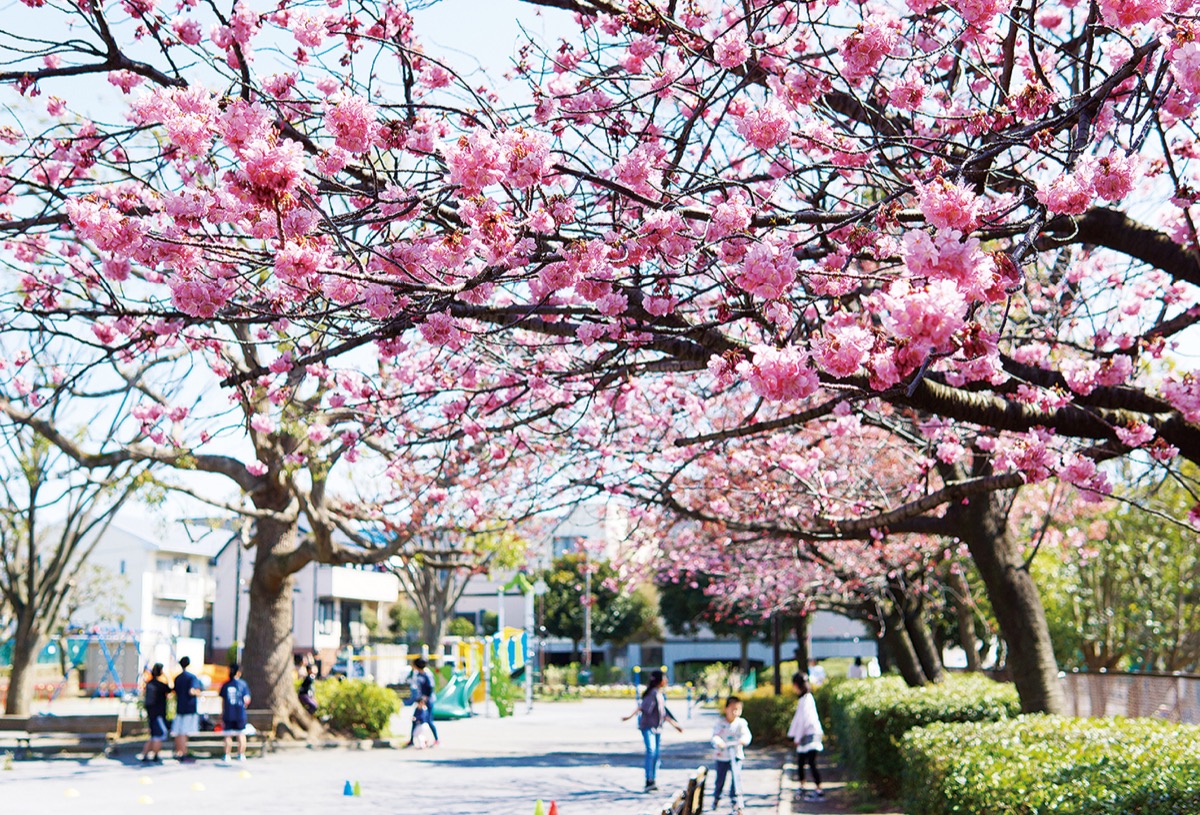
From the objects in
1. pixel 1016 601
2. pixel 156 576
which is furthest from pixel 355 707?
pixel 156 576

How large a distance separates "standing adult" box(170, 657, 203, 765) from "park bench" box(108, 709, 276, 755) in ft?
0.95

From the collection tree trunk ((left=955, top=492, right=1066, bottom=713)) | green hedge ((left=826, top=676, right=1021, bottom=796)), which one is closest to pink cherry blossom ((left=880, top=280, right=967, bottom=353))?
tree trunk ((left=955, top=492, right=1066, bottom=713))

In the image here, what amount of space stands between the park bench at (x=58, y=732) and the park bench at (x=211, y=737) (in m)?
0.23

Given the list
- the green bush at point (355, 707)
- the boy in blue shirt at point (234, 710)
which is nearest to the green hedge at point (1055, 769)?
the boy in blue shirt at point (234, 710)

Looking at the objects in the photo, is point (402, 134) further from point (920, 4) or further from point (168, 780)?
point (168, 780)

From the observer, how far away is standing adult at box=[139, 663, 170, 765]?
17562 mm

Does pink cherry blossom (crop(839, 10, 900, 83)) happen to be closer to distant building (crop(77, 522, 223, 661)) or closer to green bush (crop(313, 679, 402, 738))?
green bush (crop(313, 679, 402, 738))

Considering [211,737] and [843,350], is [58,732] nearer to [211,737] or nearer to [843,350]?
[211,737]

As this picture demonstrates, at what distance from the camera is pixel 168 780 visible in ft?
49.7

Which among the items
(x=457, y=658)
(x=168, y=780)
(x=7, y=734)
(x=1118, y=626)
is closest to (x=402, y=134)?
(x=168, y=780)

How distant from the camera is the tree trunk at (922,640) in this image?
17.7 m

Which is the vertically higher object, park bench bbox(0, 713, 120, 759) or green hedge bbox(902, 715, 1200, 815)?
green hedge bbox(902, 715, 1200, 815)

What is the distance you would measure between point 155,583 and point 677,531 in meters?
47.1

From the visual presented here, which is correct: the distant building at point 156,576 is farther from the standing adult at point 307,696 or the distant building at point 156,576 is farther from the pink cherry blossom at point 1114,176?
Result: the pink cherry blossom at point 1114,176
